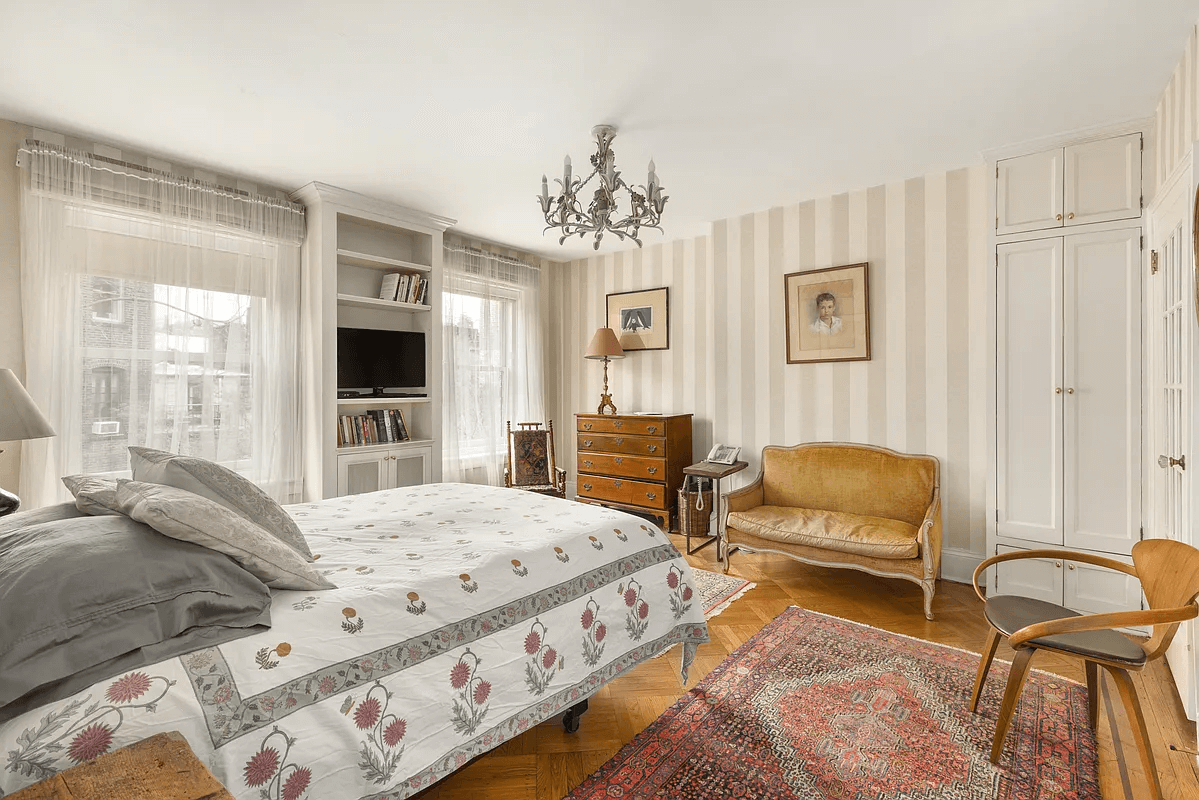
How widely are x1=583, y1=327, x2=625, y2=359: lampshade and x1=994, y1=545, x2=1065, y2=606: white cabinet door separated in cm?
319

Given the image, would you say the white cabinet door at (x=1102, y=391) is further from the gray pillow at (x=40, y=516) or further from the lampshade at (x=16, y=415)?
the lampshade at (x=16, y=415)

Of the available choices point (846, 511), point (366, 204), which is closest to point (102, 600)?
point (366, 204)

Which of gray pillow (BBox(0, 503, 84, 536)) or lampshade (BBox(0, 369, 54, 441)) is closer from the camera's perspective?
gray pillow (BBox(0, 503, 84, 536))

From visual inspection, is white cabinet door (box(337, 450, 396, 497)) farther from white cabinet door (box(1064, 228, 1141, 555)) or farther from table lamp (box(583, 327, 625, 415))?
white cabinet door (box(1064, 228, 1141, 555))

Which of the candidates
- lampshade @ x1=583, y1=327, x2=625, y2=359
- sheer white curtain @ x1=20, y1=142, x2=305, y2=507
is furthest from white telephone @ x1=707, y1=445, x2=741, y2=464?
sheer white curtain @ x1=20, y1=142, x2=305, y2=507

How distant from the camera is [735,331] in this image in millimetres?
4723

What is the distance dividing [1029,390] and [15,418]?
499cm

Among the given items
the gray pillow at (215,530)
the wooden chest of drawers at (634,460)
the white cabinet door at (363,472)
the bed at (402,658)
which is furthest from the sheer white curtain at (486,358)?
the gray pillow at (215,530)

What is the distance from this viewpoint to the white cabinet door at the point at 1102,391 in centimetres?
298

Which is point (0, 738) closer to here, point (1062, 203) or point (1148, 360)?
point (1148, 360)

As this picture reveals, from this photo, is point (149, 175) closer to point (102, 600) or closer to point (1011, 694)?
point (102, 600)

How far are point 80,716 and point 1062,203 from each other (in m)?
4.51

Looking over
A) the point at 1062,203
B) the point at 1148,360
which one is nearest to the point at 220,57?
the point at 1062,203

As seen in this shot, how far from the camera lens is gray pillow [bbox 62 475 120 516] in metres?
1.48
